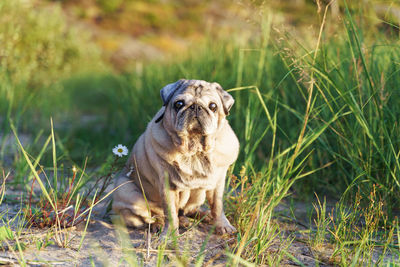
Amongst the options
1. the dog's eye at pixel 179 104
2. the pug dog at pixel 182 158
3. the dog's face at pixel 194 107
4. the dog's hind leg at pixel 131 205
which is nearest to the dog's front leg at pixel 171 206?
the pug dog at pixel 182 158

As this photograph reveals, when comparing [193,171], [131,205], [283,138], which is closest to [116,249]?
[131,205]

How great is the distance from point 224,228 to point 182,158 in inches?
20.0

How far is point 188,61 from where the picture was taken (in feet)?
16.2

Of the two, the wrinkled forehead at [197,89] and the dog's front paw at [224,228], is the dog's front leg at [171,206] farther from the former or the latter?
the wrinkled forehead at [197,89]

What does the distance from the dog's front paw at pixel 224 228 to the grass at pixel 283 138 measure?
2.5 inches

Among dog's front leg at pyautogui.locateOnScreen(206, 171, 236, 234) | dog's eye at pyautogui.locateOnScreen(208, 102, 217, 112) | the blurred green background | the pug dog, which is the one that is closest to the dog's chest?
the pug dog

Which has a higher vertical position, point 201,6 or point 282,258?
point 201,6

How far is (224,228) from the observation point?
243 centimetres

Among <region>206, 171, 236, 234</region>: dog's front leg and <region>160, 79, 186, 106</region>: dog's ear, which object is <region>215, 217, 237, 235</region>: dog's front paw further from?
<region>160, 79, 186, 106</region>: dog's ear

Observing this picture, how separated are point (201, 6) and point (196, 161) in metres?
25.2

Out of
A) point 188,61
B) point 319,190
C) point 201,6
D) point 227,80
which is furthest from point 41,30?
point 201,6

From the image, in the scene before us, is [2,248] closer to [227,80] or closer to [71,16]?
[227,80]

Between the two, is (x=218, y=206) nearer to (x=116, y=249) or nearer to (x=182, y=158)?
(x=182, y=158)

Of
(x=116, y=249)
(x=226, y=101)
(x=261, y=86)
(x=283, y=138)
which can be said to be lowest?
(x=116, y=249)
